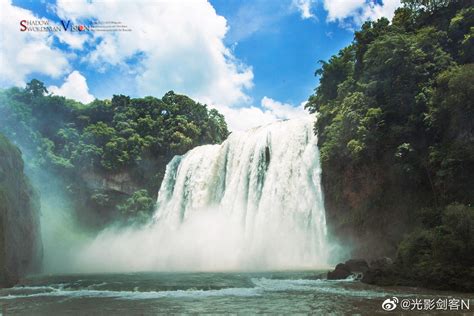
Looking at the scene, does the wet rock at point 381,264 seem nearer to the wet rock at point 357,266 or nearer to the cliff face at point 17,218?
the wet rock at point 357,266

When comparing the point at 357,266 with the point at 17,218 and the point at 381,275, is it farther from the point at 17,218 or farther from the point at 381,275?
the point at 17,218

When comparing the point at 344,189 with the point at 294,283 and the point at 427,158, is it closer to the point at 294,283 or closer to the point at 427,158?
the point at 427,158

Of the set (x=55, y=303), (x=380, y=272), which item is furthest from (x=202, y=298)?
(x=380, y=272)

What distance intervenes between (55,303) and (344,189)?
57.1 feet

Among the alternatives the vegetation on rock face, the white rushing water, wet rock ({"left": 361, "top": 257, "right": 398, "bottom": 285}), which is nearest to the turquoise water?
wet rock ({"left": 361, "top": 257, "right": 398, "bottom": 285})

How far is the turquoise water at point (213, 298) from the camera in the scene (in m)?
9.16

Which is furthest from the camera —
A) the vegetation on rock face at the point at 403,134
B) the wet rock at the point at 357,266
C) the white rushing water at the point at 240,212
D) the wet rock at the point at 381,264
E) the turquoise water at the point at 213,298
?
the white rushing water at the point at 240,212

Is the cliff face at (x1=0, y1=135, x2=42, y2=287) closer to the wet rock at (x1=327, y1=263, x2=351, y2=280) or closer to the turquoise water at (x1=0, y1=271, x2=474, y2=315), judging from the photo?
the turquoise water at (x1=0, y1=271, x2=474, y2=315)

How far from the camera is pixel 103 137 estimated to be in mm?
41844

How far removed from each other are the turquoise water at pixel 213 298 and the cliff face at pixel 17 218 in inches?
228

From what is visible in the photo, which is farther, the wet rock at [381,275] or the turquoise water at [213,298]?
the wet rock at [381,275]

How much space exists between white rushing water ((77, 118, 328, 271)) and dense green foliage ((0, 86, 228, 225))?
15.0 ft

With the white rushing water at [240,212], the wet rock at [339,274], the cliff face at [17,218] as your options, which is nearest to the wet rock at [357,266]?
the wet rock at [339,274]

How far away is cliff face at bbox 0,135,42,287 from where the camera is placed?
19208mm
